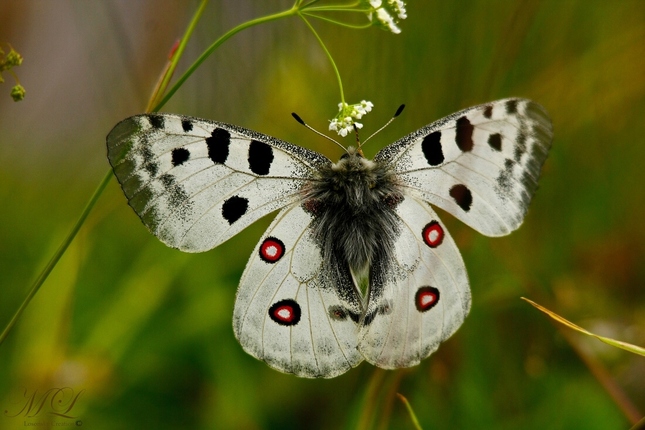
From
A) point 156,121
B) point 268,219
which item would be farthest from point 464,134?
point 268,219

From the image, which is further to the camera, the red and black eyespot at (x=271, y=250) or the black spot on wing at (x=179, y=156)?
the red and black eyespot at (x=271, y=250)

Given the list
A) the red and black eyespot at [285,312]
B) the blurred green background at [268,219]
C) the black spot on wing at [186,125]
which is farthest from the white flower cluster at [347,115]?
the blurred green background at [268,219]

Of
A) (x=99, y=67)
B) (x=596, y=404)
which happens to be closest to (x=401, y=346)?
(x=596, y=404)

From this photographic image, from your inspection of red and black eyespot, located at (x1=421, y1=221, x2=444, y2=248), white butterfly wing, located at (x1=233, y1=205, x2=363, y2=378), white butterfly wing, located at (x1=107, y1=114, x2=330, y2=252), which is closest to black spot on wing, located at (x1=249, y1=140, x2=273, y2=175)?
white butterfly wing, located at (x1=107, y1=114, x2=330, y2=252)

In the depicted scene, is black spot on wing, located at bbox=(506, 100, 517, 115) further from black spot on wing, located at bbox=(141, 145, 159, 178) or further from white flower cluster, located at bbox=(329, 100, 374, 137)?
black spot on wing, located at bbox=(141, 145, 159, 178)

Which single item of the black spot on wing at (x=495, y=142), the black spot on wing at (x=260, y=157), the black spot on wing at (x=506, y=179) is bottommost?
the black spot on wing at (x=260, y=157)

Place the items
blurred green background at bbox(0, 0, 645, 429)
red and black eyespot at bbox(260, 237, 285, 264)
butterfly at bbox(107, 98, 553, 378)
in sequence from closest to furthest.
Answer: butterfly at bbox(107, 98, 553, 378) < red and black eyespot at bbox(260, 237, 285, 264) < blurred green background at bbox(0, 0, 645, 429)

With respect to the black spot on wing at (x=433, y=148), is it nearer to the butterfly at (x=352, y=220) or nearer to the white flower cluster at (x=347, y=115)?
the butterfly at (x=352, y=220)

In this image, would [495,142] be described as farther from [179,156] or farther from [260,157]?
[179,156]
